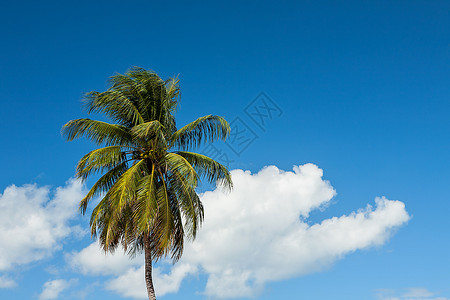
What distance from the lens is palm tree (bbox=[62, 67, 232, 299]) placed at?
70.6ft

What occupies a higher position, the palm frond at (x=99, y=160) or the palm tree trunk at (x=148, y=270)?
the palm frond at (x=99, y=160)

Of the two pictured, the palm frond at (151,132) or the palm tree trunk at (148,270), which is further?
the palm tree trunk at (148,270)

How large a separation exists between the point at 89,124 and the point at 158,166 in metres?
3.57

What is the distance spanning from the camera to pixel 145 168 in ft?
75.1

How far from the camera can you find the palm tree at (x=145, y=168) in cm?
2152

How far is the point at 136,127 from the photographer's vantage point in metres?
22.2

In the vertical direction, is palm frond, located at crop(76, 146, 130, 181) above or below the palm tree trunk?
above

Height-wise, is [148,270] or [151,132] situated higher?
[151,132]

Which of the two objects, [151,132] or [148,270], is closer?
[148,270]

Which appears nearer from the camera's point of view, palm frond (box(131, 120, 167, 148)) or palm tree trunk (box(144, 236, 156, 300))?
palm frond (box(131, 120, 167, 148))

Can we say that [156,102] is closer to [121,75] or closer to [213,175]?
[121,75]

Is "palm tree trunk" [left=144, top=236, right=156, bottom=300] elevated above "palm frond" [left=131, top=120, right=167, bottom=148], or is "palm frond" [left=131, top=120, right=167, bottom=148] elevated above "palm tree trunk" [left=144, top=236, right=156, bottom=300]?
"palm frond" [left=131, top=120, right=167, bottom=148]

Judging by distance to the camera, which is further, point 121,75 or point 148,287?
point 121,75

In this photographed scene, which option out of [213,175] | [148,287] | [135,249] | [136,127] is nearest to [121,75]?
[136,127]
